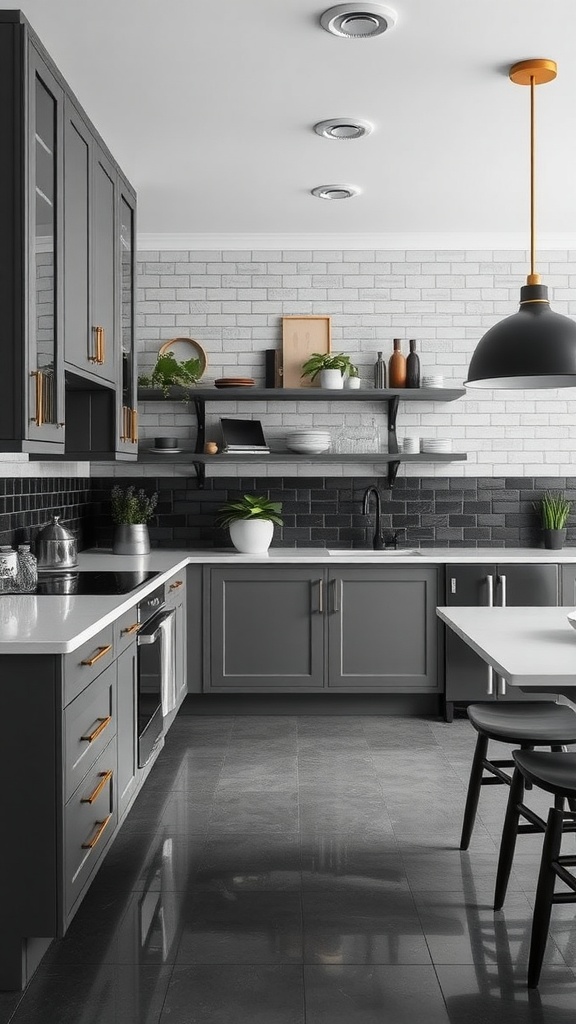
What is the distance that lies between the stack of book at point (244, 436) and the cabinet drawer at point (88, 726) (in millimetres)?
2659

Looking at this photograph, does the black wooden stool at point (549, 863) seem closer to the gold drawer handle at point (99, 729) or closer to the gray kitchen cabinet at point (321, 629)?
the gold drawer handle at point (99, 729)

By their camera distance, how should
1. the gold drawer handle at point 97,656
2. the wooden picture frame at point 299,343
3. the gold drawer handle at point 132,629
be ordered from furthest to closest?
the wooden picture frame at point 299,343 < the gold drawer handle at point 132,629 < the gold drawer handle at point 97,656

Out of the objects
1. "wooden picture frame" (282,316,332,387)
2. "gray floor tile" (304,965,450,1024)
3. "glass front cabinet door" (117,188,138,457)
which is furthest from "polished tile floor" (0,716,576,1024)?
"wooden picture frame" (282,316,332,387)

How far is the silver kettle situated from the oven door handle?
1.89ft

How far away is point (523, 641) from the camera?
9.20 feet

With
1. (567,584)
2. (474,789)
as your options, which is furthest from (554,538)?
(474,789)

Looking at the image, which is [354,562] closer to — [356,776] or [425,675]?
[425,675]

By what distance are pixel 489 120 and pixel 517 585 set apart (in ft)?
8.07

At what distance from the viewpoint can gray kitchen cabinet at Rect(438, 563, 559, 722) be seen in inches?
205

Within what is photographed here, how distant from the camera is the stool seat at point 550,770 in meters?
2.43

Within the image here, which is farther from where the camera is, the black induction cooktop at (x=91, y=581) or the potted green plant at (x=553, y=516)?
the potted green plant at (x=553, y=516)

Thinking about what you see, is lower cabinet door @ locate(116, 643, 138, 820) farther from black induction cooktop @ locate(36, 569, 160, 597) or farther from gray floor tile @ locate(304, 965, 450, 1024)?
gray floor tile @ locate(304, 965, 450, 1024)

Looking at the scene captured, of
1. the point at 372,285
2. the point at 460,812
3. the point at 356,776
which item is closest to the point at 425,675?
the point at 356,776

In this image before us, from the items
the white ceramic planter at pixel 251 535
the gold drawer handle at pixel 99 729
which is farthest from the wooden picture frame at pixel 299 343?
the gold drawer handle at pixel 99 729
